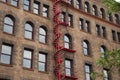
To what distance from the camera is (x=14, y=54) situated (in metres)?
29.9

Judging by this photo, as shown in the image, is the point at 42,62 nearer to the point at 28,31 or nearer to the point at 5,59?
the point at 28,31

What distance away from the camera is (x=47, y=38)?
1339 inches

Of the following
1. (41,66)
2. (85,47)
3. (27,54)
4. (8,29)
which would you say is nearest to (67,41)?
(85,47)

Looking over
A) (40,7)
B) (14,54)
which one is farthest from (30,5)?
(14,54)

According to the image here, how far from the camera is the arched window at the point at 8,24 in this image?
31028 millimetres

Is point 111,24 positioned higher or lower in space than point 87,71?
higher

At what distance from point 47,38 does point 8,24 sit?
17.5ft

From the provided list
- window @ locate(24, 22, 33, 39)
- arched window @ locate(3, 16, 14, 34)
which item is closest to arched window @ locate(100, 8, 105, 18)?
window @ locate(24, 22, 33, 39)

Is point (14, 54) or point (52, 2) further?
point (52, 2)

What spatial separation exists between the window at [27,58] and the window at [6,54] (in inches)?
70.8

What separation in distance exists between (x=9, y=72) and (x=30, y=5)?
987 cm

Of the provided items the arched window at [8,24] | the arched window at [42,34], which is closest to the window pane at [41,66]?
the arched window at [42,34]

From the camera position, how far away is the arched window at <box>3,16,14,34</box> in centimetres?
3103

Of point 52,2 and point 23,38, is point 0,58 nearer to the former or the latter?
point 23,38
